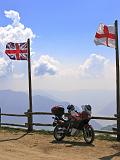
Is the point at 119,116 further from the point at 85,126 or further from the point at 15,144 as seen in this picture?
the point at 15,144

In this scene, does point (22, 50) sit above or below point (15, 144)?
above

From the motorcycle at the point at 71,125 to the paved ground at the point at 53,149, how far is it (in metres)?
0.25

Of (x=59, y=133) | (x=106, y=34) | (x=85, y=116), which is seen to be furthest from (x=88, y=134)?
(x=106, y=34)

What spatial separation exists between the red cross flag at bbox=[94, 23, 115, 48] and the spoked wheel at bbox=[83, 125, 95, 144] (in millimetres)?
3261

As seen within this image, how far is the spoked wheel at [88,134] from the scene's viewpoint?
1667cm

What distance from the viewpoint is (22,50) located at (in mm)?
22156

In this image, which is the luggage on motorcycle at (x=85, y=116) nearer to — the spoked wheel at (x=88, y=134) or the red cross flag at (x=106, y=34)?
the spoked wheel at (x=88, y=134)

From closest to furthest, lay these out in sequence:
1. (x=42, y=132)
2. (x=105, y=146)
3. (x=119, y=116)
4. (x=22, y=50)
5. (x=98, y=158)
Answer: (x=98, y=158)
(x=105, y=146)
(x=119, y=116)
(x=42, y=132)
(x=22, y=50)

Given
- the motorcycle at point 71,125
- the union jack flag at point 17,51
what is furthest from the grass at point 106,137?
A: the union jack flag at point 17,51

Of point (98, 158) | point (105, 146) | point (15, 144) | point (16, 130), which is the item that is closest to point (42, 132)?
point (16, 130)

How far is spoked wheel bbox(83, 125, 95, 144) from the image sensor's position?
16.7 m

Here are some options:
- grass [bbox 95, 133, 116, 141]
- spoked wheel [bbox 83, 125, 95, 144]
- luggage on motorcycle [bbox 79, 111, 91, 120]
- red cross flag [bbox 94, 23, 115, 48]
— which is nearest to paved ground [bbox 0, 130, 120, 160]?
spoked wheel [bbox 83, 125, 95, 144]

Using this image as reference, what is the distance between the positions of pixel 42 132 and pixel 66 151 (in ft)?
18.7

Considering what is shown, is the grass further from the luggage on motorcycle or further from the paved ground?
the luggage on motorcycle
